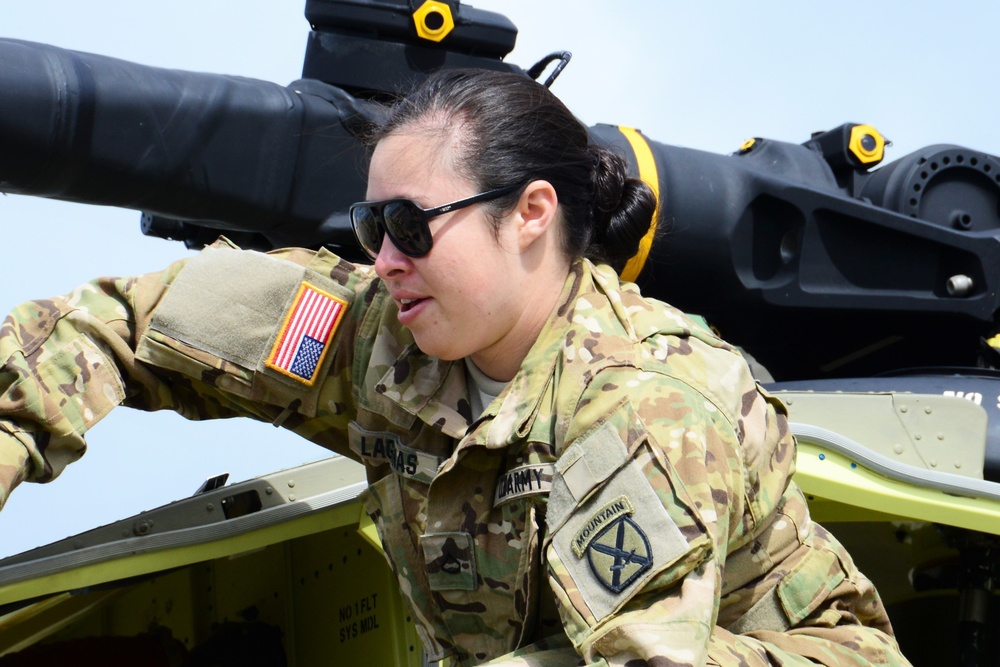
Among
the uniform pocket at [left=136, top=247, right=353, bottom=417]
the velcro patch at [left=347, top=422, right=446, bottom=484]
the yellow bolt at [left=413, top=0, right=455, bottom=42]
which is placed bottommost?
the velcro patch at [left=347, top=422, right=446, bottom=484]

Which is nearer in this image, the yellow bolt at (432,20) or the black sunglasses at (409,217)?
the black sunglasses at (409,217)

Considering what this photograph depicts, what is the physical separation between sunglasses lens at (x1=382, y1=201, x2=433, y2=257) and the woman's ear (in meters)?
0.16

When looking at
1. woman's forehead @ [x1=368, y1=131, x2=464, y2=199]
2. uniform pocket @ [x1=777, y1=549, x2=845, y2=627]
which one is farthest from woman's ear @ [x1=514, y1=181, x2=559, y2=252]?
uniform pocket @ [x1=777, y1=549, x2=845, y2=627]

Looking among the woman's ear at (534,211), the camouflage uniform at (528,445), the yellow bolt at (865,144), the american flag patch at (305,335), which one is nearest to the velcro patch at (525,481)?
the camouflage uniform at (528,445)

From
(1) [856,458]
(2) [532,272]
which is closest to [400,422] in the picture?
(2) [532,272]

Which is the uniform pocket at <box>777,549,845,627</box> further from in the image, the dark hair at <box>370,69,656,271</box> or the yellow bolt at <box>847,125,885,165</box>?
the yellow bolt at <box>847,125,885,165</box>

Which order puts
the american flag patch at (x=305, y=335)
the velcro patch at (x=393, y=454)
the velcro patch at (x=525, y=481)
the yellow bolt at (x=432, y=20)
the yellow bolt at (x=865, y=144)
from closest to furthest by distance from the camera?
the velcro patch at (x=525, y=481) → the velcro patch at (x=393, y=454) → the american flag patch at (x=305, y=335) → the yellow bolt at (x=432, y=20) → the yellow bolt at (x=865, y=144)

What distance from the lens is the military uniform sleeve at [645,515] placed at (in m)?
1.81

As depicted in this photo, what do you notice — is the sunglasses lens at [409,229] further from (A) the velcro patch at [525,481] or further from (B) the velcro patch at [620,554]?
(B) the velcro patch at [620,554]

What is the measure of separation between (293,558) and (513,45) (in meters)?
1.30

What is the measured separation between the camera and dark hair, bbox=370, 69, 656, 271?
2.14 metres

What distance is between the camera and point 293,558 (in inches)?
121

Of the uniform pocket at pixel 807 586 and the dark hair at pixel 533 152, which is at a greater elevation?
the dark hair at pixel 533 152

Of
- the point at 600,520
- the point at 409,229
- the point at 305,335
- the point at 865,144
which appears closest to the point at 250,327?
the point at 305,335
